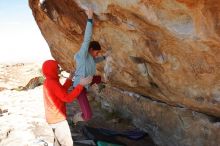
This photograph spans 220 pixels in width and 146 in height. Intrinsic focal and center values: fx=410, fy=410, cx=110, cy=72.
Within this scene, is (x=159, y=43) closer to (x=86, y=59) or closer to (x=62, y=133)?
(x=86, y=59)

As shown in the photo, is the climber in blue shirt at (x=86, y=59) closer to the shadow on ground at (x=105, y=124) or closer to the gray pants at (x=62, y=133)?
the gray pants at (x=62, y=133)

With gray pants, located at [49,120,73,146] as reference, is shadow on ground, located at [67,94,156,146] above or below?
below

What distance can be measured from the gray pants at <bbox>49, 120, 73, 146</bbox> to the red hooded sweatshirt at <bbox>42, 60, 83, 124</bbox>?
0.12 meters

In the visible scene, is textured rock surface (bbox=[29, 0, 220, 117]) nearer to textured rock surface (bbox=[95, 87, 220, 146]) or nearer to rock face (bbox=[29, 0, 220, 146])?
rock face (bbox=[29, 0, 220, 146])

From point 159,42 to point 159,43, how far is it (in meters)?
0.03

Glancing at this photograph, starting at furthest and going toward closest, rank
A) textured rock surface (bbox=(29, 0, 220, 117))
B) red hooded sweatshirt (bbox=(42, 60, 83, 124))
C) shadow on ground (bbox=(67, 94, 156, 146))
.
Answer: shadow on ground (bbox=(67, 94, 156, 146)) < red hooded sweatshirt (bbox=(42, 60, 83, 124)) < textured rock surface (bbox=(29, 0, 220, 117))

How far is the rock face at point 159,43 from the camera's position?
18.9 feet

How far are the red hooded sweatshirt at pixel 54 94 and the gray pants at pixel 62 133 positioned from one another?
0.38 ft

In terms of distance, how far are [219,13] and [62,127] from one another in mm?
3218

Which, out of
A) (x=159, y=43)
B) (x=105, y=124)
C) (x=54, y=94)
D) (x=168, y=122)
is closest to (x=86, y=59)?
(x=54, y=94)

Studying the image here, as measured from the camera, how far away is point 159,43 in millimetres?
6918

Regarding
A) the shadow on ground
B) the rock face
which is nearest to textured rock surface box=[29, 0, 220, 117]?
the rock face

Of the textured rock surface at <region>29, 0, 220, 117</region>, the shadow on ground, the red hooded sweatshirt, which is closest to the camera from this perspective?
the textured rock surface at <region>29, 0, 220, 117</region>

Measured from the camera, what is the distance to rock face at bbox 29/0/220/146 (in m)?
5.77
